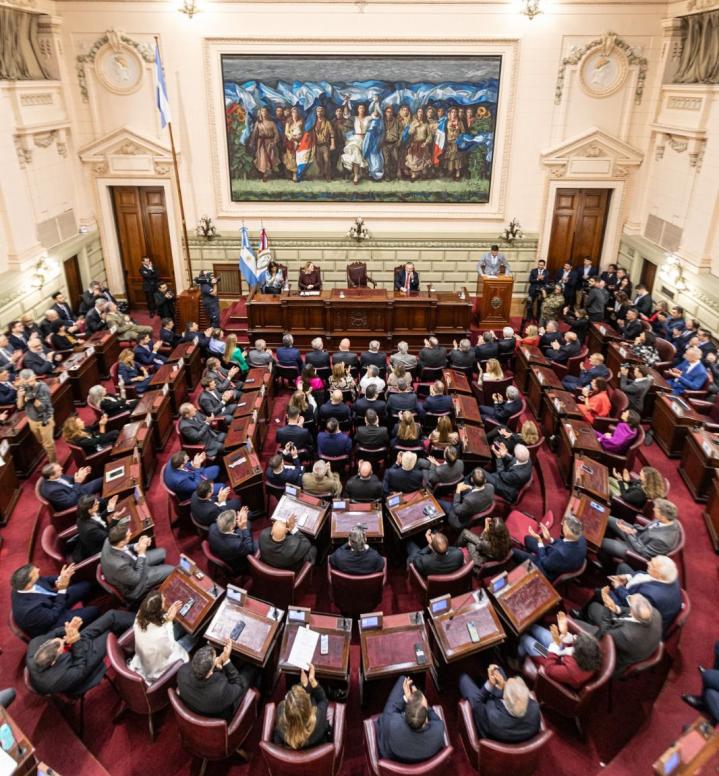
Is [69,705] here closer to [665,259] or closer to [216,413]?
[216,413]

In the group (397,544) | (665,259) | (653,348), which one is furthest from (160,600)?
(665,259)

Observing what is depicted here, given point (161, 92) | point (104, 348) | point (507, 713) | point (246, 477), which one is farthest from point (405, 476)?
point (161, 92)

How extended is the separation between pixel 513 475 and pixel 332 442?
2175mm

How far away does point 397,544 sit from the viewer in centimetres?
664

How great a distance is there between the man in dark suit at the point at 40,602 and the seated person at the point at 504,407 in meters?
5.55

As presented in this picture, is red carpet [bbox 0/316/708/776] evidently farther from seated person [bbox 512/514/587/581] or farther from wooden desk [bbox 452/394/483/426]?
wooden desk [bbox 452/394/483/426]

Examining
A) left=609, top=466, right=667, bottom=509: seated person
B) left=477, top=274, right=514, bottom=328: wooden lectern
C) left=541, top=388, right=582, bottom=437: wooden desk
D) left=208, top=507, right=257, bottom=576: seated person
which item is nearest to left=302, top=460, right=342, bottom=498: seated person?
left=208, top=507, right=257, bottom=576: seated person

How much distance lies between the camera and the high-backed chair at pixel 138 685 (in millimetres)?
4625

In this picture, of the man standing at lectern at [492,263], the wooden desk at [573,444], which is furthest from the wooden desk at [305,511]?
the man standing at lectern at [492,263]

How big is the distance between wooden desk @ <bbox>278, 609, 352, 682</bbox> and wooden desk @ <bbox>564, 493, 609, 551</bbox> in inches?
101

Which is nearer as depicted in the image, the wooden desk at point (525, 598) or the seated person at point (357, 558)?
the wooden desk at point (525, 598)

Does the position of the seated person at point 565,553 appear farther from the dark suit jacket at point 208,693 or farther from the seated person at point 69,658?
the seated person at point 69,658

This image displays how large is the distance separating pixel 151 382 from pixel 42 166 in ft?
18.7

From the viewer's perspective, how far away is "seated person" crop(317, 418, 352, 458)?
7.45m
